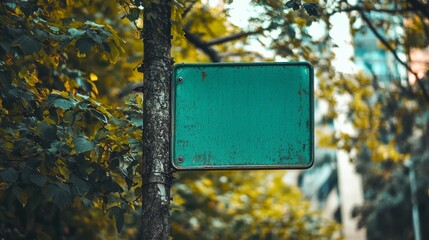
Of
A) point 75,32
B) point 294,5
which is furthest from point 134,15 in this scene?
point 294,5

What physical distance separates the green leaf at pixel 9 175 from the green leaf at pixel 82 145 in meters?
0.45

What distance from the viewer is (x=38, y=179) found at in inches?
204

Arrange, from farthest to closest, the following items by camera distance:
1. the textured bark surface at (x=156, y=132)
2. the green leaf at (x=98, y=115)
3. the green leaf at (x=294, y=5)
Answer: the green leaf at (x=98, y=115)
the green leaf at (x=294, y=5)
the textured bark surface at (x=156, y=132)

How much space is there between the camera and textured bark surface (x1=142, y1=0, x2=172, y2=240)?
4234 millimetres

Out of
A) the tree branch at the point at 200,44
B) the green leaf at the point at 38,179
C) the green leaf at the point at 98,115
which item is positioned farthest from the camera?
the tree branch at the point at 200,44

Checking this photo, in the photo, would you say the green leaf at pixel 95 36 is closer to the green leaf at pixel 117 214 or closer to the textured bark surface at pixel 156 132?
the textured bark surface at pixel 156 132

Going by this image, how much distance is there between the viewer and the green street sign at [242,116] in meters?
4.24

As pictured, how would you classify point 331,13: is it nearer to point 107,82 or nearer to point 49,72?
point 49,72

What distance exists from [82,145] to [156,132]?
2.94ft

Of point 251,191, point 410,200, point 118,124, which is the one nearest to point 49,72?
point 118,124

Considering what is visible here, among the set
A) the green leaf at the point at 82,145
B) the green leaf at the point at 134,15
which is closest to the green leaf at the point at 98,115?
the green leaf at the point at 82,145

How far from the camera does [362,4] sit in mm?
9414

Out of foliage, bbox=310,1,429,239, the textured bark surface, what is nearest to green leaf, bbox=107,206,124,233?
the textured bark surface

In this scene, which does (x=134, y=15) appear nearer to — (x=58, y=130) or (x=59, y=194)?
(x=58, y=130)
